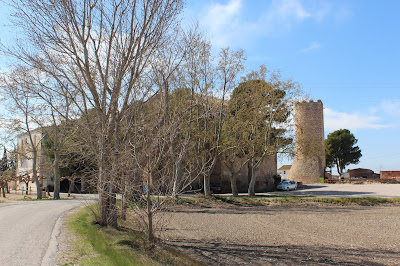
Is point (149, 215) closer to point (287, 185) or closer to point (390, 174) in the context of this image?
point (287, 185)

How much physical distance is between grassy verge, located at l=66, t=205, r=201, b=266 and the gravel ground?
105 cm

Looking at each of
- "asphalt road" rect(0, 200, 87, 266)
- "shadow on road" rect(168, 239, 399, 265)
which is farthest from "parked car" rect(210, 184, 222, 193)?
"shadow on road" rect(168, 239, 399, 265)

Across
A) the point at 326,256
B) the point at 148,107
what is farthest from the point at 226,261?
the point at 148,107

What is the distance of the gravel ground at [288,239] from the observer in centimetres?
959

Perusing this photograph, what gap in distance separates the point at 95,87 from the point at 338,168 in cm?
7241

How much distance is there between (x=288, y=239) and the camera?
12461mm

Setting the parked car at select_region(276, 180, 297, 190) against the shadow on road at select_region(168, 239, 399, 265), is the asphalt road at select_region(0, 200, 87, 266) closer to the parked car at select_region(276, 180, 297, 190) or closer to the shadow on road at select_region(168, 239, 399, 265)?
the shadow on road at select_region(168, 239, 399, 265)

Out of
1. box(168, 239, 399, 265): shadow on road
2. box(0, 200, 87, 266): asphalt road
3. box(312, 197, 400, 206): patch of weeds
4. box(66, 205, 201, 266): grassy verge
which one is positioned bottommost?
box(312, 197, 400, 206): patch of weeds

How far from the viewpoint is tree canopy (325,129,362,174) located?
72375mm

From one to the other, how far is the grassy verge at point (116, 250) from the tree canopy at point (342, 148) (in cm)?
6814

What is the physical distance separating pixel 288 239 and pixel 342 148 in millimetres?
66077

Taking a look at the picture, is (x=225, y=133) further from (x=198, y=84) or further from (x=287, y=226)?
(x=287, y=226)

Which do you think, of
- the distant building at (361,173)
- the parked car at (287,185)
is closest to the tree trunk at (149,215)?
the parked car at (287,185)

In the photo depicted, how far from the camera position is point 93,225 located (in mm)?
11047
